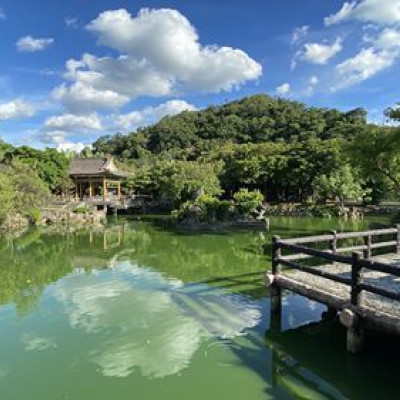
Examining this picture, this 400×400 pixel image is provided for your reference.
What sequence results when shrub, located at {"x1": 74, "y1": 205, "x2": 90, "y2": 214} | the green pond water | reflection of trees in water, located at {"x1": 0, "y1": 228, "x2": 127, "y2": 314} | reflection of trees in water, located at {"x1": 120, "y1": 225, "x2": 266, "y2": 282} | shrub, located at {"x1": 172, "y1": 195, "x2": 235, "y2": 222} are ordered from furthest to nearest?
shrub, located at {"x1": 74, "y1": 205, "x2": 90, "y2": 214}, shrub, located at {"x1": 172, "y1": 195, "x2": 235, "y2": 222}, reflection of trees in water, located at {"x1": 120, "y1": 225, "x2": 266, "y2": 282}, reflection of trees in water, located at {"x1": 0, "y1": 228, "x2": 127, "y2": 314}, the green pond water

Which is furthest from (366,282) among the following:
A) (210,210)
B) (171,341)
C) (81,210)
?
(81,210)

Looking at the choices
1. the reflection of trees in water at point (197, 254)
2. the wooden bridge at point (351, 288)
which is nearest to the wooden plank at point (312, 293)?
the wooden bridge at point (351, 288)

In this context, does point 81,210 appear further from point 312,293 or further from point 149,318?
point 312,293

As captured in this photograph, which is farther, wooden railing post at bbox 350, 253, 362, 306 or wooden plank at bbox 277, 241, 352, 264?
wooden plank at bbox 277, 241, 352, 264

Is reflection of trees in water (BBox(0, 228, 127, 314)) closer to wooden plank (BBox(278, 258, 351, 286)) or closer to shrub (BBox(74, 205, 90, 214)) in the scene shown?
wooden plank (BBox(278, 258, 351, 286))

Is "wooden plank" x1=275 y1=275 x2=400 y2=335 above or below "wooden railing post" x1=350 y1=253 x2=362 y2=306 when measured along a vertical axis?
below

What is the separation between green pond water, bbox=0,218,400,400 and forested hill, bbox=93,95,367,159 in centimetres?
5265

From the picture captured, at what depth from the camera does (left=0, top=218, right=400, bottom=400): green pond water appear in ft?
21.0

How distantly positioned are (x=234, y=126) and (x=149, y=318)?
77302mm

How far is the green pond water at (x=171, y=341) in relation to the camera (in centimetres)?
641

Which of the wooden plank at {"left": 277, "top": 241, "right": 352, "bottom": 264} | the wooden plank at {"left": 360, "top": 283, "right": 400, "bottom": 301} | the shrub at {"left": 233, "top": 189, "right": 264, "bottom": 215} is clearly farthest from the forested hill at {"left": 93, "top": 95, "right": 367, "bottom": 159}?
the wooden plank at {"left": 360, "top": 283, "right": 400, "bottom": 301}

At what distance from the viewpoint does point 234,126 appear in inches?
3342

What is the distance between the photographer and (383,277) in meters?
9.29

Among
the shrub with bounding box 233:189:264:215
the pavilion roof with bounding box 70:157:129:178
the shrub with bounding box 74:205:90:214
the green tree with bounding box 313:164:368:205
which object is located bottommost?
the shrub with bounding box 74:205:90:214
